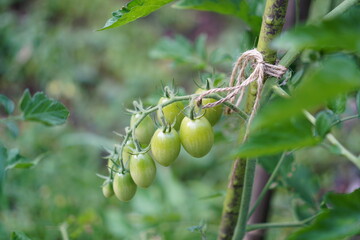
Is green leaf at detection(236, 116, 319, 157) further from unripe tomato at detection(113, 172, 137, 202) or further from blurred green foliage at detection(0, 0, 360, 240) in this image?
unripe tomato at detection(113, 172, 137, 202)

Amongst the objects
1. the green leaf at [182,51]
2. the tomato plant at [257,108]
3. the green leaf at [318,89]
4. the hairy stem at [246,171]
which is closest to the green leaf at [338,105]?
the tomato plant at [257,108]

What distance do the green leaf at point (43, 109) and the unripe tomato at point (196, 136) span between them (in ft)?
0.96

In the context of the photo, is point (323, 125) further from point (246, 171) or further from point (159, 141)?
point (159, 141)

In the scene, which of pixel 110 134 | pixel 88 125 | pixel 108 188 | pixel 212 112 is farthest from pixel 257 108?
pixel 88 125

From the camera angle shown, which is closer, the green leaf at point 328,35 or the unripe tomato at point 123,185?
the green leaf at point 328,35

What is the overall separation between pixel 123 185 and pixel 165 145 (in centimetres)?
11

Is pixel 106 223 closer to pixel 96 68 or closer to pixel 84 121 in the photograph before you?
pixel 84 121

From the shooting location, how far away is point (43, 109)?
2.80ft

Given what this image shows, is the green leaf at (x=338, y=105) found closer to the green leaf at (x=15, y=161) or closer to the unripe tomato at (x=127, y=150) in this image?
the unripe tomato at (x=127, y=150)

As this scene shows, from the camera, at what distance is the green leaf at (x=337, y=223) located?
0.42 meters

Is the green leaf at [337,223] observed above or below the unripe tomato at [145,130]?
below

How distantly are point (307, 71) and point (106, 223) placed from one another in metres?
0.84

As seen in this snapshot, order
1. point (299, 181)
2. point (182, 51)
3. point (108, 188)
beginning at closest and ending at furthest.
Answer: point (108, 188), point (299, 181), point (182, 51)

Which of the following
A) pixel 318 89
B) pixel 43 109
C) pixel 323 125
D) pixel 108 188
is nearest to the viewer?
pixel 318 89
